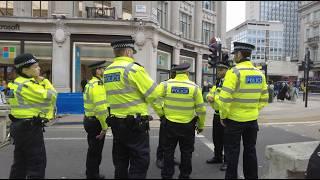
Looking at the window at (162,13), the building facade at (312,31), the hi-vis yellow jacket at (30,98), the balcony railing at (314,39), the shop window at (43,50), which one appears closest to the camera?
the hi-vis yellow jacket at (30,98)

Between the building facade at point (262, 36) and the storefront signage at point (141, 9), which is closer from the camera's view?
the storefront signage at point (141, 9)

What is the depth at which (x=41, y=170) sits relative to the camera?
199 inches

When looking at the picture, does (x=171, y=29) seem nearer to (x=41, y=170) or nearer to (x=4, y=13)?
(x=4, y=13)

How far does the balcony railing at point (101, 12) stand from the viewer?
27.8m

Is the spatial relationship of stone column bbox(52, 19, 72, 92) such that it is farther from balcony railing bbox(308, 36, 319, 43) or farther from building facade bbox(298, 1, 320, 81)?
balcony railing bbox(308, 36, 319, 43)

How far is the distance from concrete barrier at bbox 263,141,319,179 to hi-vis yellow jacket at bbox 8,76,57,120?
2919 millimetres

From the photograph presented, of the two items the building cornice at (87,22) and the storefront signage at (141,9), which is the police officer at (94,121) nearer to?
the building cornice at (87,22)

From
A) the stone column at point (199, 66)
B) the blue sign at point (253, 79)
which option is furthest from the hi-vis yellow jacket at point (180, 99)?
the stone column at point (199, 66)

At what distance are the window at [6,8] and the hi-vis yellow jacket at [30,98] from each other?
2386 cm

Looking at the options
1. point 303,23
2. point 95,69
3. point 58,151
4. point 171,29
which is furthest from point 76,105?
point 303,23

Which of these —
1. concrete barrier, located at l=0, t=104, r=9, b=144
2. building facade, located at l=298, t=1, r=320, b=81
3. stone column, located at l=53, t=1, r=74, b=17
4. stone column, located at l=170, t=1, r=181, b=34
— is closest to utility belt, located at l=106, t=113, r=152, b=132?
concrete barrier, located at l=0, t=104, r=9, b=144

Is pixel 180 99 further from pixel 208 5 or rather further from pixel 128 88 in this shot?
pixel 208 5

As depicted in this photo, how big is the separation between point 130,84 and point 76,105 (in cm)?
1277

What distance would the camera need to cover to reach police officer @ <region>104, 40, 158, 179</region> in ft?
15.6
